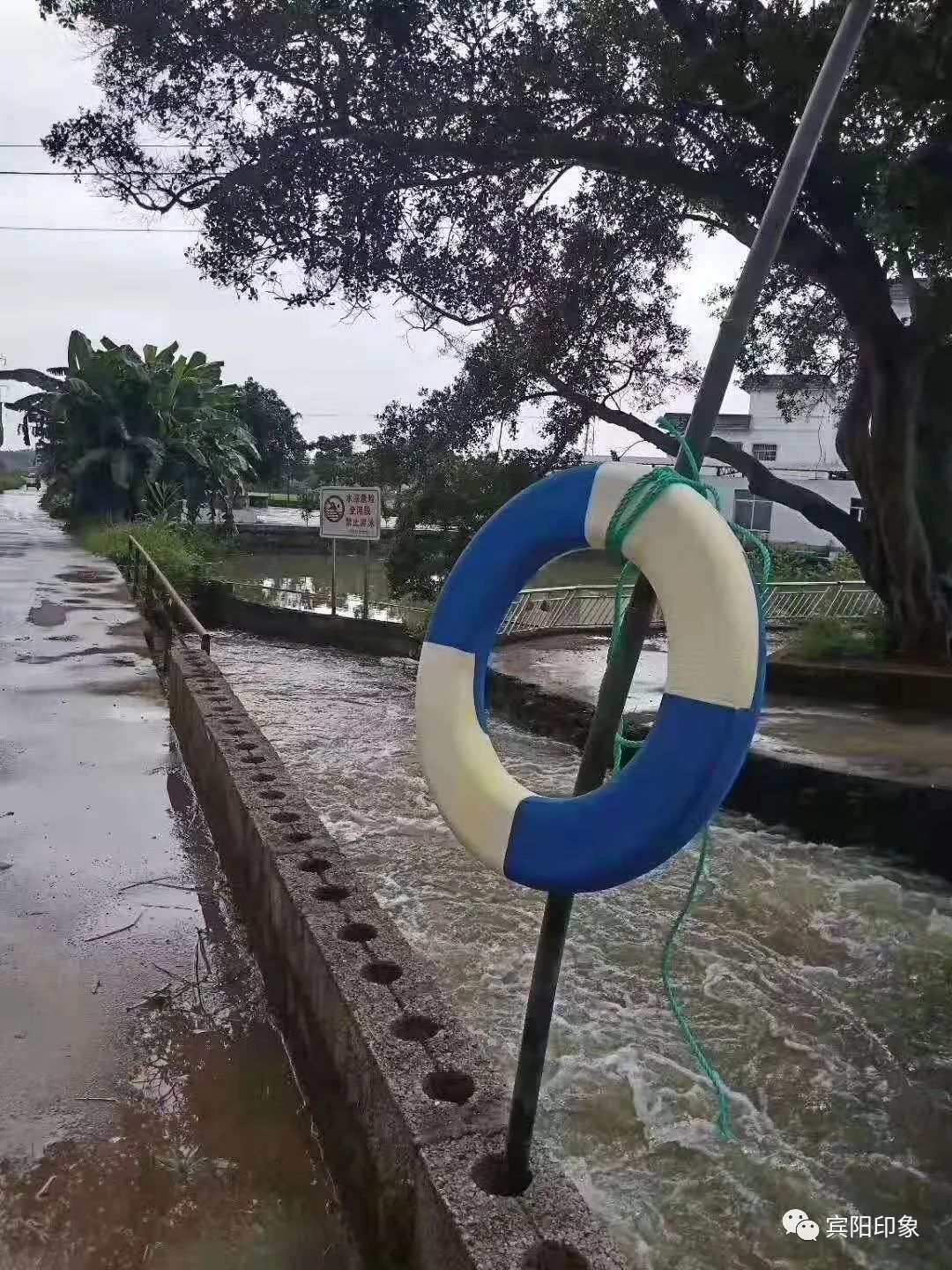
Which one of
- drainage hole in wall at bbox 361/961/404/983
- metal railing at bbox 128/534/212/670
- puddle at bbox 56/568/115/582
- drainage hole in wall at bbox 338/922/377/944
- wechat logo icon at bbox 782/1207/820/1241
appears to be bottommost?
wechat logo icon at bbox 782/1207/820/1241

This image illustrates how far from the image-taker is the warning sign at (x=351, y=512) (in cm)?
1265

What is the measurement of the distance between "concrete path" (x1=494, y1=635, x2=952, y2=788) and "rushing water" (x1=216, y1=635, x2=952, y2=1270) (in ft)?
2.13

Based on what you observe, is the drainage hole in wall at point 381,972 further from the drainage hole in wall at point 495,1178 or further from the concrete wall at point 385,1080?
the drainage hole in wall at point 495,1178

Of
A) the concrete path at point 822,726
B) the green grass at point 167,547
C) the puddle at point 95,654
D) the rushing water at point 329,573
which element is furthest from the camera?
the rushing water at point 329,573

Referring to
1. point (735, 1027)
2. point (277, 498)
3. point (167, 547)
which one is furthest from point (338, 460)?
point (277, 498)

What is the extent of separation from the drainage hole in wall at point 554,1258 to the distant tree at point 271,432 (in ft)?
123

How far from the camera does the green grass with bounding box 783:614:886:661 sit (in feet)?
30.5

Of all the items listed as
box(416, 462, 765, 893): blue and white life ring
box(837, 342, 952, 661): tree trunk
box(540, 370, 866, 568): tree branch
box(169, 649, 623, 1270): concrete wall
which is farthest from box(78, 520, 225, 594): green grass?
box(416, 462, 765, 893): blue and white life ring

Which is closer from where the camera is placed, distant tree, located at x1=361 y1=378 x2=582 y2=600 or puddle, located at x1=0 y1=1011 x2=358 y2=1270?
puddle, located at x1=0 y1=1011 x2=358 y2=1270

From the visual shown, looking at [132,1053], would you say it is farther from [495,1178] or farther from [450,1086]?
[495,1178]

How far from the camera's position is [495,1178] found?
5.97 feet

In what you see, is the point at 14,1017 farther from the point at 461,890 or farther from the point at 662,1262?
the point at 461,890

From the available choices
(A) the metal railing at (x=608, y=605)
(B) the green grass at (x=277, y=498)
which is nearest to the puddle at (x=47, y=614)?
(A) the metal railing at (x=608, y=605)

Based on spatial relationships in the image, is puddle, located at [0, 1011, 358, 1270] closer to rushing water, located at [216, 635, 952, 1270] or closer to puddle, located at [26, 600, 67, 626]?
rushing water, located at [216, 635, 952, 1270]
